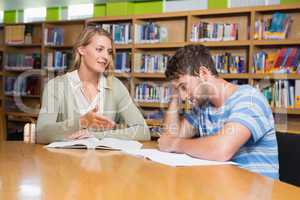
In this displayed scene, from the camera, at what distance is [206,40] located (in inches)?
177

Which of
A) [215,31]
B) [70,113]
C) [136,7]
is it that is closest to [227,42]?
[215,31]

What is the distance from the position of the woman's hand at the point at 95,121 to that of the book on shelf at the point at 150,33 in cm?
313

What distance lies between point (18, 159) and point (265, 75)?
10.8ft

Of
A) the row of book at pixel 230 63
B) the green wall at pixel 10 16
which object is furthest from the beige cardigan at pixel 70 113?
the green wall at pixel 10 16

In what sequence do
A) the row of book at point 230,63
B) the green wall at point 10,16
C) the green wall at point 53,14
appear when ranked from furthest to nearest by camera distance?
the green wall at point 10,16, the green wall at point 53,14, the row of book at point 230,63

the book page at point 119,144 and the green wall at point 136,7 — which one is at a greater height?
the green wall at point 136,7

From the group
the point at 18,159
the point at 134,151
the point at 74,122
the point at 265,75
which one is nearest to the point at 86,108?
the point at 74,122

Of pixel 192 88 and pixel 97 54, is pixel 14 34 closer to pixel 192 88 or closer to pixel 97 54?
pixel 97 54

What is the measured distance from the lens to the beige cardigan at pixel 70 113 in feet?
5.85

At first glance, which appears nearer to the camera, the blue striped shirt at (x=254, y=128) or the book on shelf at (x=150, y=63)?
the blue striped shirt at (x=254, y=128)

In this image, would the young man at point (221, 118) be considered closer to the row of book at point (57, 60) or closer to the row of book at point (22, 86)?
the row of book at point (57, 60)

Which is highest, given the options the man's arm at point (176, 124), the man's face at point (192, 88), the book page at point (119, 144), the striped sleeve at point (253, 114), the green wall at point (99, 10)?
the green wall at point (99, 10)

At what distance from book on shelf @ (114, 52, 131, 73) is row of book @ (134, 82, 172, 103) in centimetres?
28

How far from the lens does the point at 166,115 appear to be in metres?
2.06
